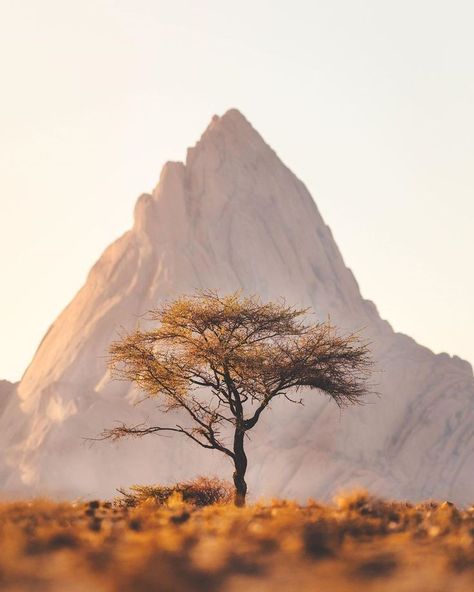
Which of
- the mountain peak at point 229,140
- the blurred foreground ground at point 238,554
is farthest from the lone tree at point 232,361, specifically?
the mountain peak at point 229,140

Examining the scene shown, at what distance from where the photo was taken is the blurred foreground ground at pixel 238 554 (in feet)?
19.7

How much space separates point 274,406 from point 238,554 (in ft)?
298

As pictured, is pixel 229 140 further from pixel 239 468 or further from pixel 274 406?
pixel 239 468

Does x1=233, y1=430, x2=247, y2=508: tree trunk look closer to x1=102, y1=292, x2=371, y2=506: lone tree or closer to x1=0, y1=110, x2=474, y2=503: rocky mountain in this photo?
x1=102, y1=292, x2=371, y2=506: lone tree

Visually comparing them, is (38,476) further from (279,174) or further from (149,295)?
(279,174)

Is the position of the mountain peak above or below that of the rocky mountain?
above

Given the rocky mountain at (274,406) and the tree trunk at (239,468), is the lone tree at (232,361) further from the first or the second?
the rocky mountain at (274,406)

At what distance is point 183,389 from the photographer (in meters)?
28.9

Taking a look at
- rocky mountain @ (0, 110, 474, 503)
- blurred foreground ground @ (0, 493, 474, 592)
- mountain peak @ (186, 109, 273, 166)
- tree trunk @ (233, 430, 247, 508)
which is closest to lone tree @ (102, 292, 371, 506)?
tree trunk @ (233, 430, 247, 508)

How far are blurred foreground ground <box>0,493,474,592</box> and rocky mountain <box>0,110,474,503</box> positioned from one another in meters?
62.3

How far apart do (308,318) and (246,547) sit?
95.6 m

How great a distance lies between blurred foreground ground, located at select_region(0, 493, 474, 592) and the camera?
6020 millimetres

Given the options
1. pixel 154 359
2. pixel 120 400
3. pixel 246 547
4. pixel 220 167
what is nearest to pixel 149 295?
pixel 120 400

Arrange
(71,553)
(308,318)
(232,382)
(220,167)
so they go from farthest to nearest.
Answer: (220,167), (308,318), (232,382), (71,553)
